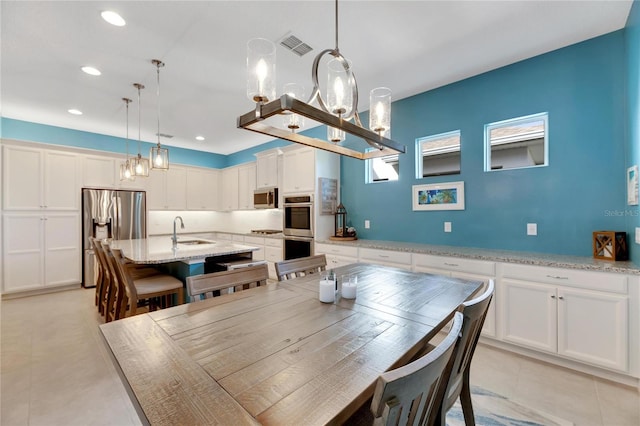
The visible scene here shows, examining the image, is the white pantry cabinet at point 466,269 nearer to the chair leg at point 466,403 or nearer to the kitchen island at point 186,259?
the chair leg at point 466,403

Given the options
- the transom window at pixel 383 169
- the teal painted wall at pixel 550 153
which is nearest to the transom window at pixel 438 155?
the teal painted wall at pixel 550 153

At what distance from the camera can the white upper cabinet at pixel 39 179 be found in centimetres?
425

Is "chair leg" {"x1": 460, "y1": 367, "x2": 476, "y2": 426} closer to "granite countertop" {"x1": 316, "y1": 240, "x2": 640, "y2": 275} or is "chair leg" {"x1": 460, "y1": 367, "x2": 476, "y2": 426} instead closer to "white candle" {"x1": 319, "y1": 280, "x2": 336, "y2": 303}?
"white candle" {"x1": 319, "y1": 280, "x2": 336, "y2": 303}

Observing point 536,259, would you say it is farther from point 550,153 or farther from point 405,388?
point 405,388

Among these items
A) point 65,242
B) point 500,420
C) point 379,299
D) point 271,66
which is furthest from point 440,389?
point 65,242

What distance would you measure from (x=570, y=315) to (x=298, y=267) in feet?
7.35

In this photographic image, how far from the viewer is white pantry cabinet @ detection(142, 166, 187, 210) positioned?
5.75m

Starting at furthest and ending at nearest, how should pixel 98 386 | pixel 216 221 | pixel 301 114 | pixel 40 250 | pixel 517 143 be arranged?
pixel 216 221 → pixel 40 250 → pixel 517 143 → pixel 98 386 → pixel 301 114

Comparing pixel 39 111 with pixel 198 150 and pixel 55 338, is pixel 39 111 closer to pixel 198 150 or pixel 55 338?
pixel 198 150

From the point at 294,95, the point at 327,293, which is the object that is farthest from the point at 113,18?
the point at 327,293

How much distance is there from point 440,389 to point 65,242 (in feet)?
19.4

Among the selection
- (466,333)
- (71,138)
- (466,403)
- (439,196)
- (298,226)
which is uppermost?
(71,138)

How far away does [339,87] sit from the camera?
1.56m

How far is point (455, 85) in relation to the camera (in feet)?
11.2
